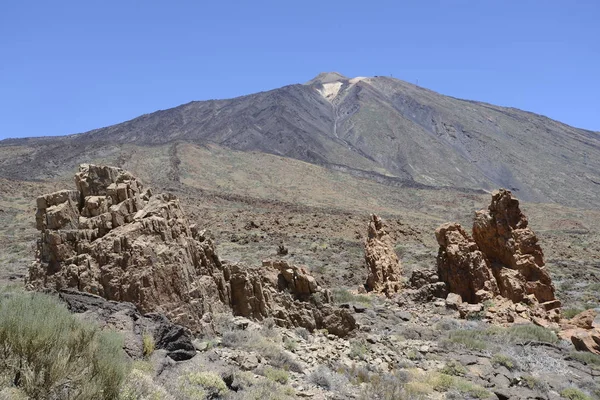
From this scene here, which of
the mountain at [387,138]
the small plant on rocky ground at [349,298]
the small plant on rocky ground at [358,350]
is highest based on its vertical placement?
the mountain at [387,138]

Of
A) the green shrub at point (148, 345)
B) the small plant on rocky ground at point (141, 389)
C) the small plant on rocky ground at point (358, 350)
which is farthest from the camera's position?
the small plant on rocky ground at point (358, 350)

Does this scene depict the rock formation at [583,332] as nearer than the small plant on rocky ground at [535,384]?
No

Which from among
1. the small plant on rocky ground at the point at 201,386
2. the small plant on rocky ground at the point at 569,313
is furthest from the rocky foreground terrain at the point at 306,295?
the small plant on rocky ground at the point at 569,313

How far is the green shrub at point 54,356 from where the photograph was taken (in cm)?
477

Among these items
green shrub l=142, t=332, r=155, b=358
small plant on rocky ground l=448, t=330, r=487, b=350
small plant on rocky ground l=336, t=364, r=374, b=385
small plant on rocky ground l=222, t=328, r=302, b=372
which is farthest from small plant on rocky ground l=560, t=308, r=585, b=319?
green shrub l=142, t=332, r=155, b=358

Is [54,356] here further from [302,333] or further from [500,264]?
[500,264]

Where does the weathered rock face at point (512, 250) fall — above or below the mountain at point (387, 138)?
below

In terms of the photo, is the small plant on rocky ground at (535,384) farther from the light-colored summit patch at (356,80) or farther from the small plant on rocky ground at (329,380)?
the light-colored summit patch at (356,80)

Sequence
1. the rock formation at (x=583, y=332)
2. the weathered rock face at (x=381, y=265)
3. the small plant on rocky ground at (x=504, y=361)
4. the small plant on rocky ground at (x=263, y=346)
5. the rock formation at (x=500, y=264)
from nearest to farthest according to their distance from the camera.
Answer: the small plant on rocky ground at (x=263, y=346) → the small plant on rocky ground at (x=504, y=361) → the rock formation at (x=583, y=332) → the rock formation at (x=500, y=264) → the weathered rock face at (x=381, y=265)

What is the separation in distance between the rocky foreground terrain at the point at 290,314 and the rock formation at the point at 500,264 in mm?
40

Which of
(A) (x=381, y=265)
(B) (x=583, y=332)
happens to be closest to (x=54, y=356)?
(B) (x=583, y=332)

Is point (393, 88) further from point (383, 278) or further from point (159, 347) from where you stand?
point (159, 347)

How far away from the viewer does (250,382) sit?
23.7ft

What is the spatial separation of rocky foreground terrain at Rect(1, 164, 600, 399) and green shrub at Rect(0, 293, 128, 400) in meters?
0.35
